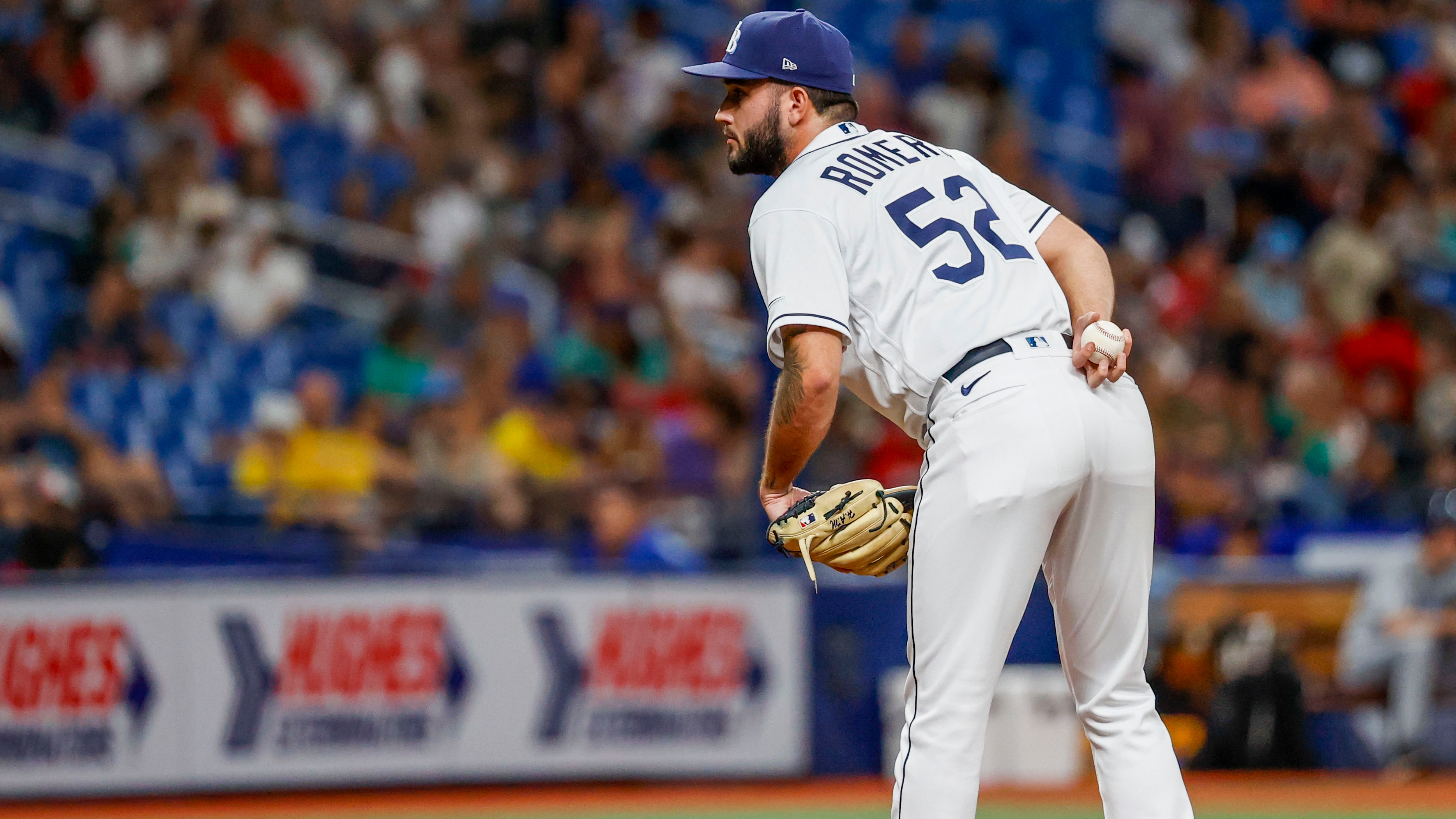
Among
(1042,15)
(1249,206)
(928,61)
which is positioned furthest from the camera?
(1042,15)

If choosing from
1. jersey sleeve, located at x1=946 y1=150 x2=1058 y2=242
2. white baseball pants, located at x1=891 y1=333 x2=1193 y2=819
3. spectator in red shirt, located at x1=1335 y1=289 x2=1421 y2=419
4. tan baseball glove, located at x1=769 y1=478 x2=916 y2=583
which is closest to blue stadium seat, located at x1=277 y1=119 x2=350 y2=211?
spectator in red shirt, located at x1=1335 y1=289 x2=1421 y2=419

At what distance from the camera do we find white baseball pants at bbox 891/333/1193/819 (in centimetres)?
357

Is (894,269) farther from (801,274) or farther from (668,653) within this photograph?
(668,653)

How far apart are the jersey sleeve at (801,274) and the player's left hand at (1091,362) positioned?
1.63ft

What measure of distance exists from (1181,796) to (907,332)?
1153 millimetres

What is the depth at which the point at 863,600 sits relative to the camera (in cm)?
866

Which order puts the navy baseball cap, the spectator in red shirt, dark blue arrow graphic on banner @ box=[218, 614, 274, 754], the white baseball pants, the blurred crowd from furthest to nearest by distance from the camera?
1. the spectator in red shirt
2. the blurred crowd
3. dark blue arrow graphic on banner @ box=[218, 614, 274, 754]
4. the navy baseball cap
5. the white baseball pants

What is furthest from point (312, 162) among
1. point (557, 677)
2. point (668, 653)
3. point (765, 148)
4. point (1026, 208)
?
point (1026, 208)

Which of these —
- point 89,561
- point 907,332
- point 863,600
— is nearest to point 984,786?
point 863,600

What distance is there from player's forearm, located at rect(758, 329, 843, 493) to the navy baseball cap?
0.65 meters

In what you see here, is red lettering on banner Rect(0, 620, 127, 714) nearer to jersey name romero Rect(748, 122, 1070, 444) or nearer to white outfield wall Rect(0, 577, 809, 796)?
white outfield wall Rect(0, 577, 809, 796)

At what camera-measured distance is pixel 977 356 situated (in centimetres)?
367

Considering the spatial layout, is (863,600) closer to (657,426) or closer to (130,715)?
(657,426)

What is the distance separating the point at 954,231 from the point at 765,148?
51cm
